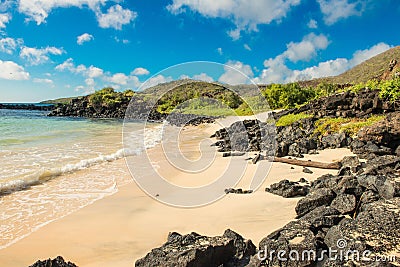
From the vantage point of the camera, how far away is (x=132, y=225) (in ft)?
17.8

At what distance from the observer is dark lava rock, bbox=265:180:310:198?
19.6ft

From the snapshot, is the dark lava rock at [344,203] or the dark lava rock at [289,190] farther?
the dark lava rock at [289,190]

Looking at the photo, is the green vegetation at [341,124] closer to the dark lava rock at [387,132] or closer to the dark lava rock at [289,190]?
the dark lava rock at [387,132]

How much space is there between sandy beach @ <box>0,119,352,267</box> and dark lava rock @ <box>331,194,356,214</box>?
91cm

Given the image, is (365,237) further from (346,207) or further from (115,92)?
(115,92)

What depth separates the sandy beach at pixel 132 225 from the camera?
4398 millimetres

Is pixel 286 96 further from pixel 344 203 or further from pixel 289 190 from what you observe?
pixel 344 203

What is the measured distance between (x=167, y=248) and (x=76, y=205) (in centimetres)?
439

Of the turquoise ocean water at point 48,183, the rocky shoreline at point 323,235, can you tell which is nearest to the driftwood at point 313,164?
the rocky shoreline at point 323,235

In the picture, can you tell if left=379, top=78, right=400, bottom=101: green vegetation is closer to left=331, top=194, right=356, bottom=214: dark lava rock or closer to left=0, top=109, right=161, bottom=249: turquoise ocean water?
left=0, top=109, right=161, bottom=249: turquoise ocean water

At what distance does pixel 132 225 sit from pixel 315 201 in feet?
10.9

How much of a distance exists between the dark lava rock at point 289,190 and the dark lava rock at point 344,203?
5.11 ft

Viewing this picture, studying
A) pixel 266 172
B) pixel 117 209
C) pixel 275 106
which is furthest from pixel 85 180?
pixel 275 106

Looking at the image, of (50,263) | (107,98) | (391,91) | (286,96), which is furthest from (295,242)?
(107,98)
